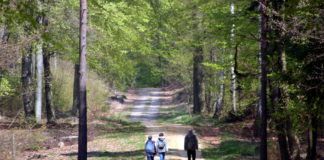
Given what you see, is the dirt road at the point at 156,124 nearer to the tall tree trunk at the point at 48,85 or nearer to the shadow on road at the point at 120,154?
the shadow on road at the point at 120,154

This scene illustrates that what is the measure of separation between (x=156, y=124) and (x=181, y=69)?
7.92 meters

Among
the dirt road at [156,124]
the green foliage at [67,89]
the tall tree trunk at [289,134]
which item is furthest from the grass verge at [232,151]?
the green foliage at [67,89]

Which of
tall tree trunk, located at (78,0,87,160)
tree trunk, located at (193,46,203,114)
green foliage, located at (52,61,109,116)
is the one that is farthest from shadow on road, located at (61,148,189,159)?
tree trunk, located at (193,46,203,114)

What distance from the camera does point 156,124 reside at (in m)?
29.0

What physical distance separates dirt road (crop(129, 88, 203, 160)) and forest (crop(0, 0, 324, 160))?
0.90ft

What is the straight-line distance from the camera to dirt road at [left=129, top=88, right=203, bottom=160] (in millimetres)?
16831

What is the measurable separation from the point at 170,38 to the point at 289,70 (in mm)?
16469

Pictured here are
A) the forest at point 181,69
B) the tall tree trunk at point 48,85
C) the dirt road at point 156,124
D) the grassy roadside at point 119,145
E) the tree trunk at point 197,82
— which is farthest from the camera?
the tree trunk at point 197,82

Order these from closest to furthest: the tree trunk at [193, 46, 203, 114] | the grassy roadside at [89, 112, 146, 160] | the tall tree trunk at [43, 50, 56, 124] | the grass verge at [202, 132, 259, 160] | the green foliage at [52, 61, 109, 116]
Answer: the grassy roadside at [89, 112, 146, 160]
the grass verge at [202, 132, 259, 160]
the tall tree trunk at [43, 50, 56, 124]
the green foliage at [52, 61, 109, 116]
the tree trunk at [193, 46, 203, 114]

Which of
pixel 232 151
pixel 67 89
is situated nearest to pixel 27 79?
pixel 67 89

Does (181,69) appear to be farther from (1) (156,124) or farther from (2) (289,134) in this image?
(2) (289,134)

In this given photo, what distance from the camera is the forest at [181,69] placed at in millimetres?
10836

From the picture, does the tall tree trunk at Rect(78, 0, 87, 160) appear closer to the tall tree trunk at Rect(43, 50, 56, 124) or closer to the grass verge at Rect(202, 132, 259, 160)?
the grass verge at Rect(202, 132, 259, 160)

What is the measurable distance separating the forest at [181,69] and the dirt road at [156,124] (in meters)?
0.27
